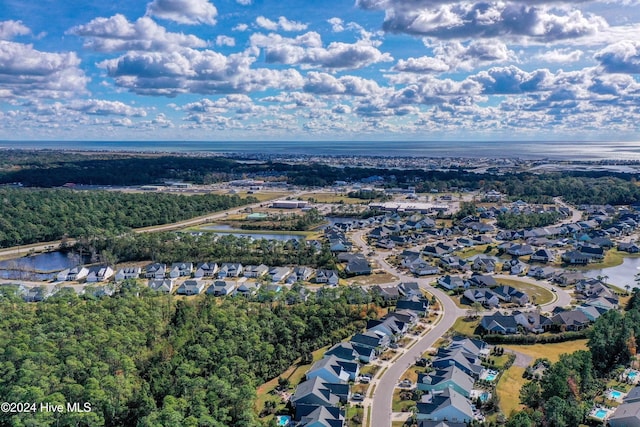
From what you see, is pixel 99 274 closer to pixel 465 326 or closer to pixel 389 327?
pixel 389 327

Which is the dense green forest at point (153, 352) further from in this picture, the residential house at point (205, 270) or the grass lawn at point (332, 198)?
the grass lawn at point (332, 198)

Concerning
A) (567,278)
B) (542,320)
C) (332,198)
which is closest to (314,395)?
(542,320)

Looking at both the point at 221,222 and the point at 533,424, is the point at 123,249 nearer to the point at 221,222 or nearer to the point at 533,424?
the point at 221,222

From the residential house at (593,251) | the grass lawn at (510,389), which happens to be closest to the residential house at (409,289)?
the grass lawn at (510,389)

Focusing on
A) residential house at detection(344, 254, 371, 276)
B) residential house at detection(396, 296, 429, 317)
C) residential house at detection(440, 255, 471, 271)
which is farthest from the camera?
residential house at detection(440, 255, 471, 271)

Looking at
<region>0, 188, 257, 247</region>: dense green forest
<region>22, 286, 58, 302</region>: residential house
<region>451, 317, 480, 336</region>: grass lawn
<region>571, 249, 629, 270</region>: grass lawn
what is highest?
<region>0, 188, 257, 247</region>: dense green forest

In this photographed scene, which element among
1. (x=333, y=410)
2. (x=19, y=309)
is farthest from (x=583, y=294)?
(x=19, y=309)

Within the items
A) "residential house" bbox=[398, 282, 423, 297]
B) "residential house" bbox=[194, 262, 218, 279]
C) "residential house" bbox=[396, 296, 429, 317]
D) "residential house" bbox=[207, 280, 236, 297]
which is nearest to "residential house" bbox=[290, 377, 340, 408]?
"residential house" bbox=[396, 296, 429, 317]

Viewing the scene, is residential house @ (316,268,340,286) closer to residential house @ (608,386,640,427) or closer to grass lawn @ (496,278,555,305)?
grass lawn @ (496,278,555,305)
